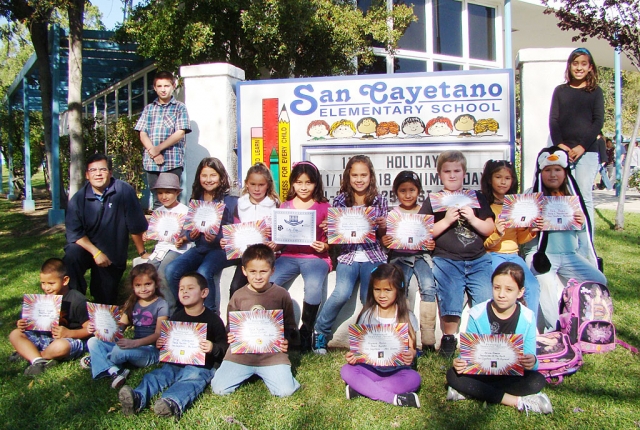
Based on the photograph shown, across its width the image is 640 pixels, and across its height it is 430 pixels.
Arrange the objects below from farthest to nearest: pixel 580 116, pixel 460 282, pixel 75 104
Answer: pixel 75 104, pixel 580 116, pixel 460 282

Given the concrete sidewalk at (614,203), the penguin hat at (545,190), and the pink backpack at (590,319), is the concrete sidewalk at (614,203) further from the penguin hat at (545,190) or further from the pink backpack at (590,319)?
the pink backpack at (590,319)

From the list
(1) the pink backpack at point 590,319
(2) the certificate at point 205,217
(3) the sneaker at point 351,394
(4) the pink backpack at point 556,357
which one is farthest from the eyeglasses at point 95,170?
(1) the pink backpack at point 590,319

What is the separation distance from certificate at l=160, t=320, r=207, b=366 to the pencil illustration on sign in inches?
95.1

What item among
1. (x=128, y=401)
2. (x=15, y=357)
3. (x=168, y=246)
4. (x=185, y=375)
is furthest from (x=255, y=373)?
(x=15, y=357)

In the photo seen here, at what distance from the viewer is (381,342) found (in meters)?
3.27

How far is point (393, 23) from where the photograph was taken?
31.6 feet

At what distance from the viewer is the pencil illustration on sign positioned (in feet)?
18.5

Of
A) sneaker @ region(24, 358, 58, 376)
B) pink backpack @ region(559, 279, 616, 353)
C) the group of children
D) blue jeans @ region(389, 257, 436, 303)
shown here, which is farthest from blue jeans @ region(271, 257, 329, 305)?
pink backpack @ region(559, 279, 616, 353)

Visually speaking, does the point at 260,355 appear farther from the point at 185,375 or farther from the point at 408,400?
the point at 408,400

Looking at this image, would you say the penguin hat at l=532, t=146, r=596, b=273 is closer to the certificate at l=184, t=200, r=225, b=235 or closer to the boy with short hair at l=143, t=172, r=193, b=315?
the certificate at l=184, t=200, r=225, b=235

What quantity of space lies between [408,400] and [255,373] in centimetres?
100

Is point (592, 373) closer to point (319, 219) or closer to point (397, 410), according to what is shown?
point (397, 410)

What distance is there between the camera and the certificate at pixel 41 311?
12.8 ft

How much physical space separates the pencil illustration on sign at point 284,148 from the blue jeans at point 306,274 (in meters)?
1.44
